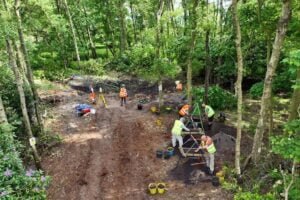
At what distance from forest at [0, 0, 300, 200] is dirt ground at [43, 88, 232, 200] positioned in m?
0.06

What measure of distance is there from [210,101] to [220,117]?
7.84ft

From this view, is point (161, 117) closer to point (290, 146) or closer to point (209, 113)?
point (209, 113)

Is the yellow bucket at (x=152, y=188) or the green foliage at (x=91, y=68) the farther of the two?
the green foliage at (x=91, y=68)

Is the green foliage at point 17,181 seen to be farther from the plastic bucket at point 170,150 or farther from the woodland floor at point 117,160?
the plastic bucket at point 170,150

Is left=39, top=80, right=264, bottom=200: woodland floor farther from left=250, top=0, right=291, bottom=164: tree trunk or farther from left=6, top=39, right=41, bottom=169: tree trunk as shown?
left=250, top=0, right=291, bottom=164: tree trunk

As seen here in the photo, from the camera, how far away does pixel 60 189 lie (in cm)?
1360

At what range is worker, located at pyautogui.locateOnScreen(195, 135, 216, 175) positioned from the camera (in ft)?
43.9

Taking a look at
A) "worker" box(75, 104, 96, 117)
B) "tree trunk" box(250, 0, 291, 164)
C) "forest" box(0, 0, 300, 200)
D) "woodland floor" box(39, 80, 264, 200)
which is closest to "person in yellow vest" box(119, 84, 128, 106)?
"forest" box(0, 0, 300, 200)

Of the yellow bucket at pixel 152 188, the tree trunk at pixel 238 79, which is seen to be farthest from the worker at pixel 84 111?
the tree trunk at pixel 238 79

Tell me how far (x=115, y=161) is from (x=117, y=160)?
5.0 inches

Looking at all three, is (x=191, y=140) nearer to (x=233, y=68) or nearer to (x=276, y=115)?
(x=276, y=115)

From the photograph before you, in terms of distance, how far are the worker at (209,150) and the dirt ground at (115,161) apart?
0.83 meters

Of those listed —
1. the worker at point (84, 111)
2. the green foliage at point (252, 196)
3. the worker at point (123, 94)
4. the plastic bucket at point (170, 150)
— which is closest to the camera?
the green foliage at point (252, 196)

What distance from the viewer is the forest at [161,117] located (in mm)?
11617
